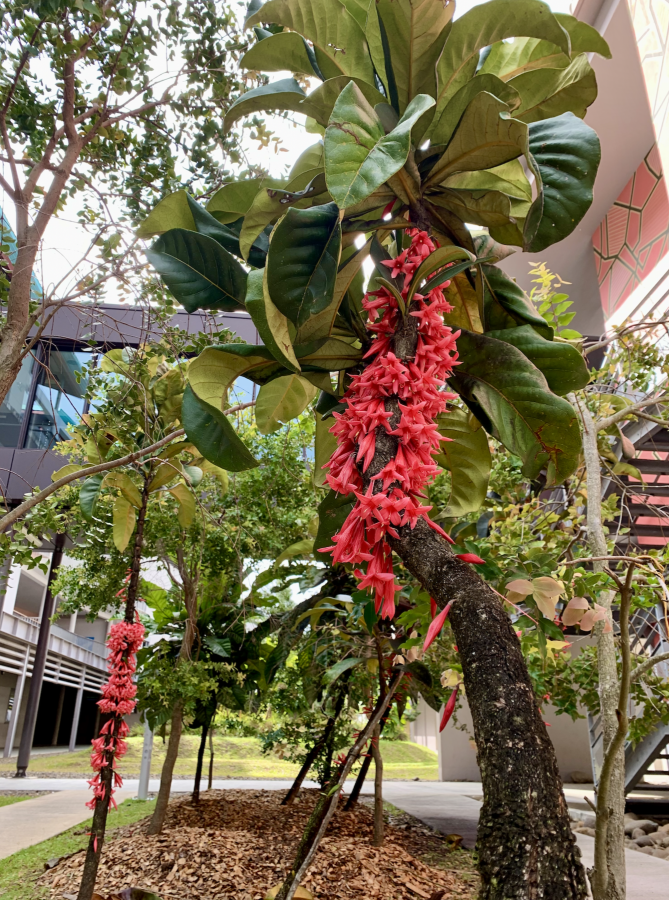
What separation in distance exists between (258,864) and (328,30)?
4790mm

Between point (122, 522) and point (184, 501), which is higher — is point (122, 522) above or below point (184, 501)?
below

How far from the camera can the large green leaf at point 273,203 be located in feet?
4.34

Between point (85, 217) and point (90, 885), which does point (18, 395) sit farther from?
point (90, 885)

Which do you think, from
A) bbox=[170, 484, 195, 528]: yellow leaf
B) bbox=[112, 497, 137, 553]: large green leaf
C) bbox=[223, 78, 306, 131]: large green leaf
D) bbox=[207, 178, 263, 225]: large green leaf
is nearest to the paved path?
bbox=[112, 497, 137, 553]: large green leaf

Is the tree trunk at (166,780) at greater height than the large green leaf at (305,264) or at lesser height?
lesser

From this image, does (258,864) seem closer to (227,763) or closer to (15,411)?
(15,411)

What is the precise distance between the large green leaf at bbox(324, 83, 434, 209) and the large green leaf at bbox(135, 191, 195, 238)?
21.8 inches

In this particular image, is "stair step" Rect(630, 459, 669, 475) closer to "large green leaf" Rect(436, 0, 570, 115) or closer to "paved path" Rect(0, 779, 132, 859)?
"large green leaf" Rect(436, 0, 570, 115)

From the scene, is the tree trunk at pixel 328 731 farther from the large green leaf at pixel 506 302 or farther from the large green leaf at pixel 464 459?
the large green leaf at pixel 506 302

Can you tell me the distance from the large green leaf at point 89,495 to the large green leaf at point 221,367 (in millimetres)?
2280

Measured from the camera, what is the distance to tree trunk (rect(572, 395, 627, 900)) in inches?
60.2

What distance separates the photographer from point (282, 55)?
4.84ft

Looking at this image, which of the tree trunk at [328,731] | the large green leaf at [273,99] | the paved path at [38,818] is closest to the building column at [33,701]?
the paved path at [38,818]

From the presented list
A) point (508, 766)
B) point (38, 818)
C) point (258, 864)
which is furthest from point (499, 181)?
point (38, 818)
